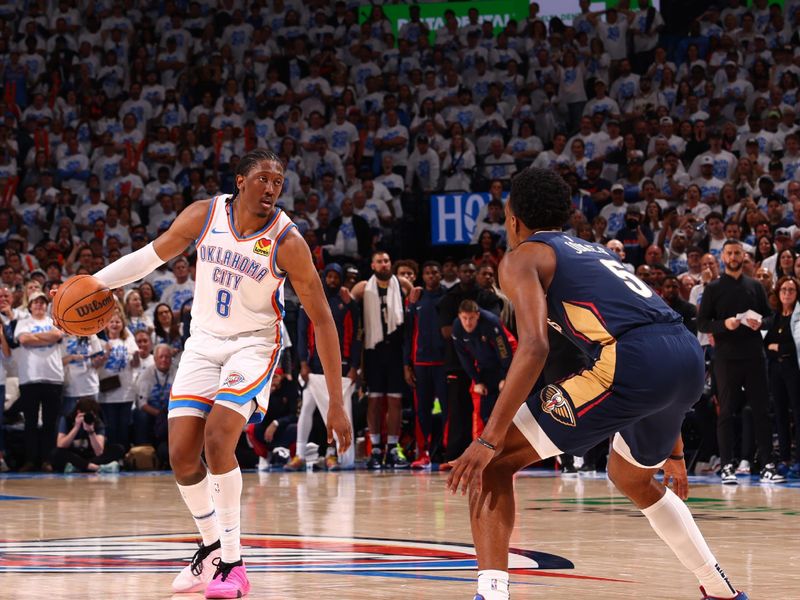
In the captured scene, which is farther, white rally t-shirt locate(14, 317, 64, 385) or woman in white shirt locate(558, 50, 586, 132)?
woman in white shirt locate(558, 50, 586, 132)

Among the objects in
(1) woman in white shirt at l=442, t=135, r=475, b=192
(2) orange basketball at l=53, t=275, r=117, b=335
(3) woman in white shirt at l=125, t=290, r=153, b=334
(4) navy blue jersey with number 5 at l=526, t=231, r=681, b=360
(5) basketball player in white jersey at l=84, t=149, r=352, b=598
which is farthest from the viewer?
(1) woman in white shirt at l=442, t=135, r=475, b=192

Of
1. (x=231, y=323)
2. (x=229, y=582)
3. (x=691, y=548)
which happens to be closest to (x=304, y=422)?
Answer: (x=231, y=323)

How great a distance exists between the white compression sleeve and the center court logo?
141cm

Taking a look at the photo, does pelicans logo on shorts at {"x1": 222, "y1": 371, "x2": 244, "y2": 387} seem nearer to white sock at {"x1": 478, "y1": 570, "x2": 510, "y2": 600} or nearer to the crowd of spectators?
white sock at {"x1": 478, "y1": 570, "x2": 510, "y2": 600}

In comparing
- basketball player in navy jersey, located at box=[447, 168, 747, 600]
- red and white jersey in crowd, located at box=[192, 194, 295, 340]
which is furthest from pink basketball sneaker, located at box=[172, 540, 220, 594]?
basketball player in navy jersey, located at box=[447, 168, 747, 600]

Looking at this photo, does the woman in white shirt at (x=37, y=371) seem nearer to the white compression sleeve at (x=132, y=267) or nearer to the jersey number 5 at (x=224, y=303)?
the white compression sleeve at (x=132, y=267)

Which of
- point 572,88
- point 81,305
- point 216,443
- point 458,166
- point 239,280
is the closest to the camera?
point 216,443

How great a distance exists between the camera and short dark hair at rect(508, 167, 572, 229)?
4.86 metres

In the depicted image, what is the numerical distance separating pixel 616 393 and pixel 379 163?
14389 mm

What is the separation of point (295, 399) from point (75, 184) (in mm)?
6229

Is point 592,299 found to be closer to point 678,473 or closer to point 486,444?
point 486,444

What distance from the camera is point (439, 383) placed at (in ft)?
46.1

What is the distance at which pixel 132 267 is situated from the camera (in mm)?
6273

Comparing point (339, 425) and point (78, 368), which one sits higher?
point (78, 368)
